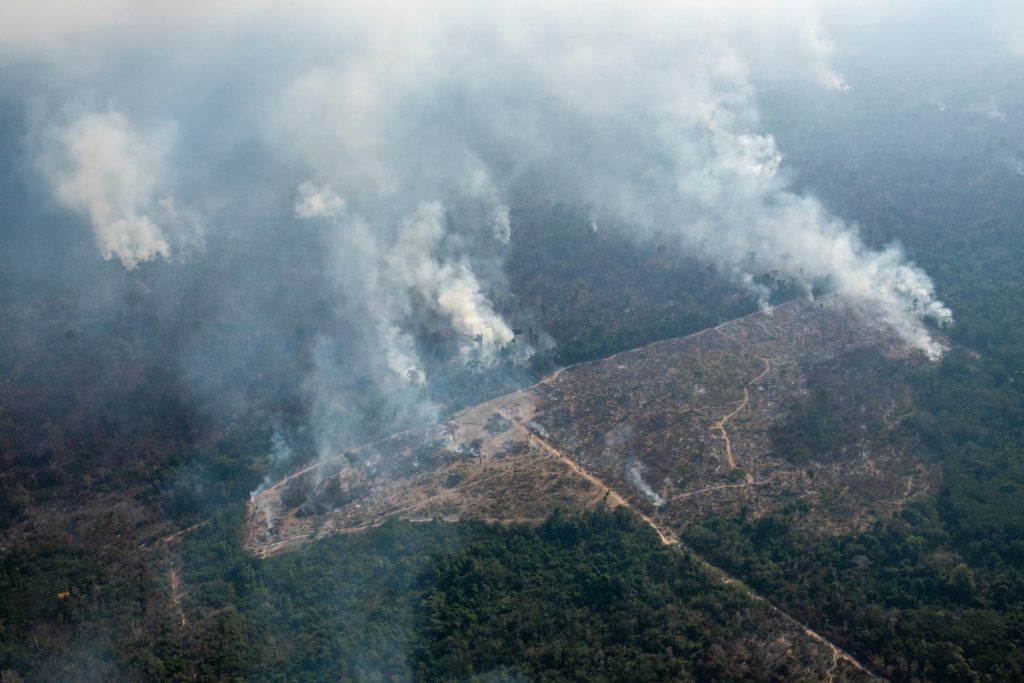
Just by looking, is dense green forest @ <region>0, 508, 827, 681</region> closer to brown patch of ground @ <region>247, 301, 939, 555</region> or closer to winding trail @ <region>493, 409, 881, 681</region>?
winding trail @ <region>493, 409, 881, 681</region>

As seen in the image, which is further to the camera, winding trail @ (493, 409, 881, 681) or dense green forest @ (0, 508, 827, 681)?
dense green forest @ (0, 508, 827, 681)

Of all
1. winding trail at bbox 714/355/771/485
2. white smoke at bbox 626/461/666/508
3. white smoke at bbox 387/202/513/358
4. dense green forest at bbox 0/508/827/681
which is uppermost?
white smoke at bbox 387/202/513/358

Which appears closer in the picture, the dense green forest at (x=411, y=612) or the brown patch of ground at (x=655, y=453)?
the dense green forest at (x=411, y=612)

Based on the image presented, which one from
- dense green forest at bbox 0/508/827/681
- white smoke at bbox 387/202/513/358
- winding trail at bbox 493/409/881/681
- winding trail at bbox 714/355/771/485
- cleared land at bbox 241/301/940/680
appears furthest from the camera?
white smoke at bbox 387/202/513/358

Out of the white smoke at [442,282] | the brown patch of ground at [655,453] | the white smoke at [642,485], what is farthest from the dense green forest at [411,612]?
the white smoke at [442,282]

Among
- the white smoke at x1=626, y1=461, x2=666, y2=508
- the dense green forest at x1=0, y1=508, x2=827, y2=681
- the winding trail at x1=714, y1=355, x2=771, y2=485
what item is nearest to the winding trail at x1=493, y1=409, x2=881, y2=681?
the winding trail at x1=714, y1=355, x2=771, y2=485

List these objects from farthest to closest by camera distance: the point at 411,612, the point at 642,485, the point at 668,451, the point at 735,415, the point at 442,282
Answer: the point at 442,282
the point at 735,415
the point at 668,451
the point at 642,485
the point at 411,612

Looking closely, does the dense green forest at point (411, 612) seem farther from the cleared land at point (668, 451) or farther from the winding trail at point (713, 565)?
the cleared land at point (668, 451)

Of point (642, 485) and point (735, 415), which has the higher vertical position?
point (735, 415)

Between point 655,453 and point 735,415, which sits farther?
point 735,415

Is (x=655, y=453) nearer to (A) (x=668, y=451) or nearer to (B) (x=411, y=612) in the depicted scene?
(A) (x=668, y=451)

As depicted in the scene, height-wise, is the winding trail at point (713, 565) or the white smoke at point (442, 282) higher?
the white smoke at point (442, 282)

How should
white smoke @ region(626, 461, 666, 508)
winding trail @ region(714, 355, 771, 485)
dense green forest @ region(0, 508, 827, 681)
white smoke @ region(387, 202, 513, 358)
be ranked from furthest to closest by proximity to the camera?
1. white smoke @ region(387, 202, 513, 358)
2. winding trail @ region(714, 355, 771, 485)
3. white smoke @ region(626, 461, 666, 508)
4. dense green forest @ region(0, 508, 827, 681)

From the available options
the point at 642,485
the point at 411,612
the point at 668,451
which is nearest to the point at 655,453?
the point at 668,451
